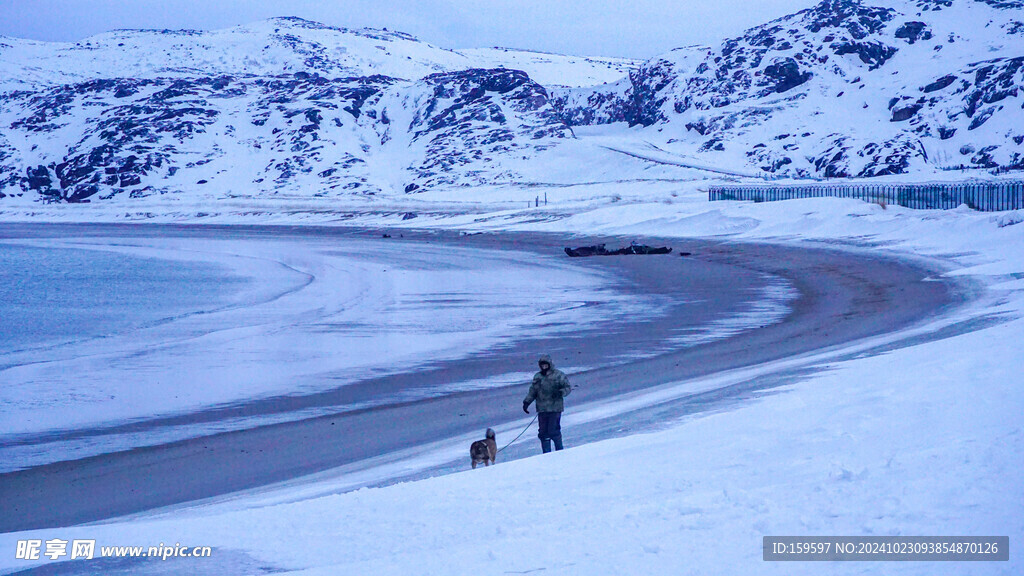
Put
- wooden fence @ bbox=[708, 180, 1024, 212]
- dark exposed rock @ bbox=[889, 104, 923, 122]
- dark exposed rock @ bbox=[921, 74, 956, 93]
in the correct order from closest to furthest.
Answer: wooden fence @ bbox=[708, 180, 1024, 212] → dark exposed rock @ bbox=[889, 104, 923, 122] → dark exposed rock @ bbox=[921, 74, 956, 93]

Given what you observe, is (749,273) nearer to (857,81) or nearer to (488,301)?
(488,301)

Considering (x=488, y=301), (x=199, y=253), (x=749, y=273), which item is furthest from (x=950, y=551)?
(x=199, y=253)

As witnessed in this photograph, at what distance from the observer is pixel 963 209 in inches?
1731

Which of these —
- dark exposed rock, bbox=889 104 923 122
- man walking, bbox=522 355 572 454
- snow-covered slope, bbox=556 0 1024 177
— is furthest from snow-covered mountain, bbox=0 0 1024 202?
man walking, bbox=522 355 572 454

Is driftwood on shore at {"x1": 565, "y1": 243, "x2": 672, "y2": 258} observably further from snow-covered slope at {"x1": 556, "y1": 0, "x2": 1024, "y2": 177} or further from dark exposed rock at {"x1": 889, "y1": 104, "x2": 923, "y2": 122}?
dark exposed rock at {"x1": 889, "y1": 104, "x2": 923, "y2": 122}

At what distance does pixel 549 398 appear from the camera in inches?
409

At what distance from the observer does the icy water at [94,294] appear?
25703mm

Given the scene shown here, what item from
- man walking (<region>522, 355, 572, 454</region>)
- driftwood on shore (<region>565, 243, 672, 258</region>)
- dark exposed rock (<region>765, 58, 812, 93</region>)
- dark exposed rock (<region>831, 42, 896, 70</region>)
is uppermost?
dark exposed rock (<region>831, 42, 896, 70</region>)

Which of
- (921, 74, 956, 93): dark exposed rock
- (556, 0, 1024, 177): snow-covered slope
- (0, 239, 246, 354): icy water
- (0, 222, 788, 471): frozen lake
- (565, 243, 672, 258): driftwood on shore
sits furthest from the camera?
(921, 74, 956, 93): dark exposed rock

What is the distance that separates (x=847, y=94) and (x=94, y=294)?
111958 mm

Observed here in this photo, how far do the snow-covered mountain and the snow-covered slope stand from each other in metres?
0.30

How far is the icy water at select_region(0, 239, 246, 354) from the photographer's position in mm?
25703

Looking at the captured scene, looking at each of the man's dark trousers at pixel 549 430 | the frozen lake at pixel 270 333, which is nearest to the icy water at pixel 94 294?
the frozen lake at pixel 270 333

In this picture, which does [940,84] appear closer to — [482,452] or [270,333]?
[270,333]
